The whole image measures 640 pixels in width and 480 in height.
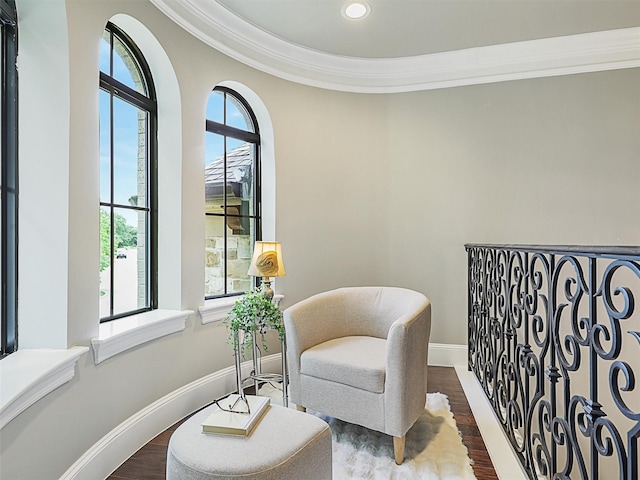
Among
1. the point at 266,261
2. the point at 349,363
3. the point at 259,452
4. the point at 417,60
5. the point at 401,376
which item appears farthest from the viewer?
the point at 417,60

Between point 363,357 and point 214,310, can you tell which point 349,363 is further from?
point 214,310

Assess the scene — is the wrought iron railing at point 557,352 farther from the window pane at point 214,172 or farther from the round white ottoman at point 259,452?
the window pane at point 214,172

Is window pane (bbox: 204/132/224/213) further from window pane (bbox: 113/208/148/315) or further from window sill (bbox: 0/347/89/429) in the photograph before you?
window sill (bbox: 0/347/89/429)

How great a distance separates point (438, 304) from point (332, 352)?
1600 millimetres

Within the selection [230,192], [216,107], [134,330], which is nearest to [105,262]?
[134,330]

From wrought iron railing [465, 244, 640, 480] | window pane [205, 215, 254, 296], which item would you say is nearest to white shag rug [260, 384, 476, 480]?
wrought iron railing [465, 244, 640, 480]

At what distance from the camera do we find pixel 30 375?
55.7 inches

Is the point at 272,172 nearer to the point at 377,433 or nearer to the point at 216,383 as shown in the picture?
the point at 216,383

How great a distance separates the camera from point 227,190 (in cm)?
311

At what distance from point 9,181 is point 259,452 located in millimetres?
1497

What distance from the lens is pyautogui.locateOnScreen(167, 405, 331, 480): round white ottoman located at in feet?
4.14

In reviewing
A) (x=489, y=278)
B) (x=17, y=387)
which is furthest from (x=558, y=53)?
(x=17, y=387)

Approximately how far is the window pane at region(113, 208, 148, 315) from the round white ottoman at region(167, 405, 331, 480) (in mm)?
1063

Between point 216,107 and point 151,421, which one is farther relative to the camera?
point 216,107
